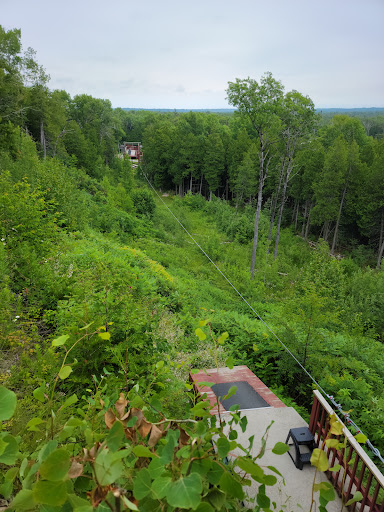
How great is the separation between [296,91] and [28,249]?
1618 cm

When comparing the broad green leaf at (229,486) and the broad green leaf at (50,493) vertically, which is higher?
the broad green leaf at (50,493)

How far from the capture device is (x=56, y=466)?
583 mm

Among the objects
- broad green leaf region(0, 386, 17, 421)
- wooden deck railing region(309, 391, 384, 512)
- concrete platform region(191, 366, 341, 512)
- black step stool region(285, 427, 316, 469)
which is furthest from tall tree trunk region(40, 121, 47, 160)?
broad green leaf region(0, 386, 17, 421)

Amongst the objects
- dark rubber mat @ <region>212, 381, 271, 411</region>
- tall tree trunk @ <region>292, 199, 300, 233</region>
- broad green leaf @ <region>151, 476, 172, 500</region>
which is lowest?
tall tree trunk @ <region>292, 199, 300, 233</region>

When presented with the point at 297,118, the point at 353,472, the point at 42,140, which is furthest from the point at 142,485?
the point at 42,140

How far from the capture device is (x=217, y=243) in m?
21.3

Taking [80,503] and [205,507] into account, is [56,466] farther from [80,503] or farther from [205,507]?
[205,507]

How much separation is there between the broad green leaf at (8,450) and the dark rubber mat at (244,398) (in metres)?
3.64

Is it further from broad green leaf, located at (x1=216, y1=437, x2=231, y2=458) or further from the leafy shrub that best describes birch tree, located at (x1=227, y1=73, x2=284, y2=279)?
broad green leaf, located at (x1=216, y1=437, x2=231, y2=458)

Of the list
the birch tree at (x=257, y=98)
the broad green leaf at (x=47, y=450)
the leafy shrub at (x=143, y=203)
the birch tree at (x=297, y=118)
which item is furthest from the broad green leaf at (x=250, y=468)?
the leafy shrub at (x=143, y=203)

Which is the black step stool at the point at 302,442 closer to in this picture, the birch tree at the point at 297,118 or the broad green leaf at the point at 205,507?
the broad green leaf at the point at 205,507

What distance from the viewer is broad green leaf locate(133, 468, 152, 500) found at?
1.98 ft

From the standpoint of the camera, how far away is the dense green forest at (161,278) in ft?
5.73

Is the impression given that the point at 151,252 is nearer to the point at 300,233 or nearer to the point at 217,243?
the point at 217,243
